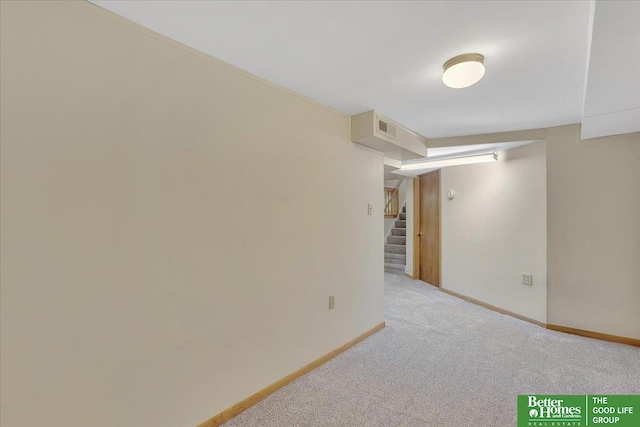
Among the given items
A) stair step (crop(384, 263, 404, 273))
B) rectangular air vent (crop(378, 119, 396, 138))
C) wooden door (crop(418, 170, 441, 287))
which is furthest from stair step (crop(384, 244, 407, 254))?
rectangular air vent (crop(378, 119, 396, 138))

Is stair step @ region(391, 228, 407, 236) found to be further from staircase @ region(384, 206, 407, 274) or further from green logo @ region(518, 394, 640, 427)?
green logo @ region(518, 394, 640, 427)

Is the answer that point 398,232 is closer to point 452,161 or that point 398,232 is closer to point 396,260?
point 396,260

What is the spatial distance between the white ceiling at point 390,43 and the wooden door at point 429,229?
2554 mm

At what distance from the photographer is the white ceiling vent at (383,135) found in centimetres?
259

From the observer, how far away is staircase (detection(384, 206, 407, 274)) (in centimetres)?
618

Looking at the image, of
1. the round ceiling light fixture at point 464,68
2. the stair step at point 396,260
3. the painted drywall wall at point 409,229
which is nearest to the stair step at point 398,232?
the stair step at point 396,260

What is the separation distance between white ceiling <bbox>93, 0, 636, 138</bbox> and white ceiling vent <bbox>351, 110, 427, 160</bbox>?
0.82 ft

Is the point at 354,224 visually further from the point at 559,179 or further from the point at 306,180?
the point at 559,179

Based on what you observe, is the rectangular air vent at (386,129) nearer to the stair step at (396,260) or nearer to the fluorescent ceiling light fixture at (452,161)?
the fluorescent ceiling light fixture at (452,161)

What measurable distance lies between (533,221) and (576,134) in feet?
3.15

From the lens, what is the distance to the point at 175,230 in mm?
1539

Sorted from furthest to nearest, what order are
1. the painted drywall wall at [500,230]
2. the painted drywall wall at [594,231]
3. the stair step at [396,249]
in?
the stair step at [396,249], the painted drywall wall at [500,230], the painted drywall wall at [594,231]

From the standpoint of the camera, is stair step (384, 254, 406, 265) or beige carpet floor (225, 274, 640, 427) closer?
beige carpet floor (225, 274, 640, 427)

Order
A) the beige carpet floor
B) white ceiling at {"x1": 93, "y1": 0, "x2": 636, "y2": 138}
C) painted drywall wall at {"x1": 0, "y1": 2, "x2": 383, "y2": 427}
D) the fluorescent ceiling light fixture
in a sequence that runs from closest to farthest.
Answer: painted drywall wall at {"x1": 0, "y1": 2, "x2": 383, "y2": 427}, white ceiling at {"x1": 93, "y1": 0, "x2": 636, "y2": 138}, the beige carpet floor, the fluorescent ceiling light fixture
